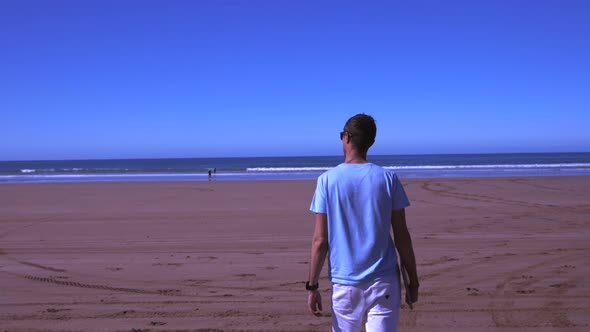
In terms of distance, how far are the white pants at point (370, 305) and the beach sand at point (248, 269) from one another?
2.10 metres

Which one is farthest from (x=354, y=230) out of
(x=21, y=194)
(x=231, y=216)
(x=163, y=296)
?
(x=21, y=194)

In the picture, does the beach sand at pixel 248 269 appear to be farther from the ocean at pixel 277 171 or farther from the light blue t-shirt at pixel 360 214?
the ocean at pixel 277 171

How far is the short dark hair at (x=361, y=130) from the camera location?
2.49m

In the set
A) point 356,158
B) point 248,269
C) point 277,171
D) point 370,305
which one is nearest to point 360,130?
point 356,158

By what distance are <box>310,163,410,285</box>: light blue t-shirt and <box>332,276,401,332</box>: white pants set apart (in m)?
0.05

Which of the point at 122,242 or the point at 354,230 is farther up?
the point at 354,230

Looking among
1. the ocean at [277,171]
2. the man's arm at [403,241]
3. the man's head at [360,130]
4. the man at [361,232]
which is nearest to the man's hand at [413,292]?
the man's arm at [403,241]

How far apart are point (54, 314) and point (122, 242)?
13.3 feet

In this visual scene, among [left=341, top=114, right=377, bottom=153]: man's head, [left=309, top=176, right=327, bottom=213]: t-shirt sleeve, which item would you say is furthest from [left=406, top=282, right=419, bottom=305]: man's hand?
[left=341, top=114, right=377, bottom=153]: man's head

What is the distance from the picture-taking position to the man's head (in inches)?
98.3

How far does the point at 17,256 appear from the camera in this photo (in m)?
7.67

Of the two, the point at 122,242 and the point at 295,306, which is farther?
the point at 122,242

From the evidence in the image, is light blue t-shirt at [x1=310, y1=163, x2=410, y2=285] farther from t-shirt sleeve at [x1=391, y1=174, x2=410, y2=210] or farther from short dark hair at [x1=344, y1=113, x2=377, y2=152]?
short dark hair at [x1=344, y1=113, x2=377, y2=152]

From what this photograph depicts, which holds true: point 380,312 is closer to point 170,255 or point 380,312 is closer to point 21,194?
point 170,255
